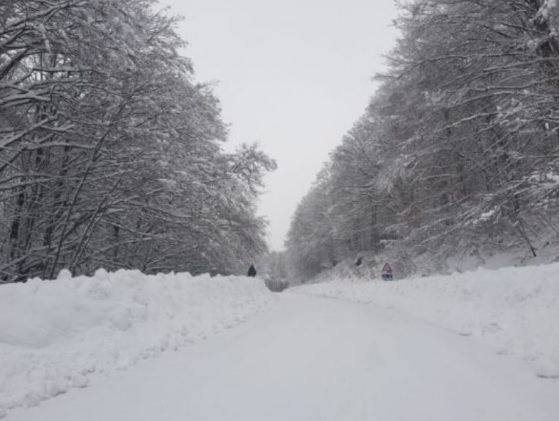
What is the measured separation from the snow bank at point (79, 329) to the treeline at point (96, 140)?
2.86m

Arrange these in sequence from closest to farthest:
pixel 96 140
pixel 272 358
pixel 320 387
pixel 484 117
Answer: pixel 320 387, pixel 272 358, pixel 96 140, pixel 484 117

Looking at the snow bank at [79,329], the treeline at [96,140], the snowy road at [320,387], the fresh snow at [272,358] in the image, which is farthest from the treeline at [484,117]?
the snow bank at [79,329]

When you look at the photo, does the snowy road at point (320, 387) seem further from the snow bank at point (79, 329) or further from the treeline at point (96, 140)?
the treeline at point (96, 140)

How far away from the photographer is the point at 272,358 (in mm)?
5449

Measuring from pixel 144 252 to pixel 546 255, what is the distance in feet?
→ 52.4

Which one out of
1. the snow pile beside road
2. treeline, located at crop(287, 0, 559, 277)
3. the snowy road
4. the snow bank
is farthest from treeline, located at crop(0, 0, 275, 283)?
the snow pile beside road

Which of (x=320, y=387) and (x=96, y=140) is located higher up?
(x=96, y=140)

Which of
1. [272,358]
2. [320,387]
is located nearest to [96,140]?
[272,358]

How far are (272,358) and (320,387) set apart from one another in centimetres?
148

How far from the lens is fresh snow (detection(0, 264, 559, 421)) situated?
3559mm

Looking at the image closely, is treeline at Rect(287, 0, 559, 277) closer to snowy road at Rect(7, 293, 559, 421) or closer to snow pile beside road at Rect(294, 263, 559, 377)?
snow pile beside road at Rect(294, 263, 559, 377)

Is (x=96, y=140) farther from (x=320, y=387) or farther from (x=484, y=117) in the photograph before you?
(x=484, y=117)

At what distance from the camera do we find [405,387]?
4125 millimetres

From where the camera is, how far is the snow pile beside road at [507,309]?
563 centimetres
